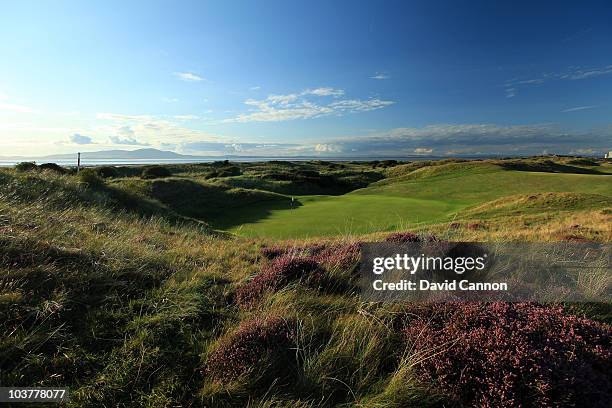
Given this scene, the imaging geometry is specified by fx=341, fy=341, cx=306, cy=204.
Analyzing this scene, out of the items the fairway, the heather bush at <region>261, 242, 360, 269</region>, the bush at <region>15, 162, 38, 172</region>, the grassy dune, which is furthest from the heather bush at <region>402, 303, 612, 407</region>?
the bush at <region>15, 162, 38, 172</region>

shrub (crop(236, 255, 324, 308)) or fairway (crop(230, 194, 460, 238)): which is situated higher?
shrub (crop(236, 255, 324, 308))

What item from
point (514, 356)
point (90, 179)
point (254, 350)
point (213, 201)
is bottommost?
point (213, 201)

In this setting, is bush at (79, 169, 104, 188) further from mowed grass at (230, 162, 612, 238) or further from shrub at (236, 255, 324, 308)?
shrub at (236, 255, 324, 308)

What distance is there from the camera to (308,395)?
10.3 ft

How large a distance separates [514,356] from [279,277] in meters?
3.23

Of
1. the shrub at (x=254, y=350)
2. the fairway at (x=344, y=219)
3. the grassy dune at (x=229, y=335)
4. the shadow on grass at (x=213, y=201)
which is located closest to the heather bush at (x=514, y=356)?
the grassy dune at (x=229, y=335)

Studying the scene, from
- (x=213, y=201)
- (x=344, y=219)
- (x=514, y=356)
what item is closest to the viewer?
(x=514, y=356)

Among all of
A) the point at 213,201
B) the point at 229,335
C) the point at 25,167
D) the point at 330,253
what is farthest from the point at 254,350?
the point at 213,201

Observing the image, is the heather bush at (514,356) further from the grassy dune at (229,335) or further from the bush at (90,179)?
the bush at (90,179)

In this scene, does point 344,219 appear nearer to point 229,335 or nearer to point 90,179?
point 229,335

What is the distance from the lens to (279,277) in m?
5.36

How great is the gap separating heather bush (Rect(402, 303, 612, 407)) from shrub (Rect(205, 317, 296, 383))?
1.36 m

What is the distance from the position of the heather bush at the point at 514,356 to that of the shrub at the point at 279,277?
1.89 metres

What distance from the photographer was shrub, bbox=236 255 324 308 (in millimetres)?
4898
